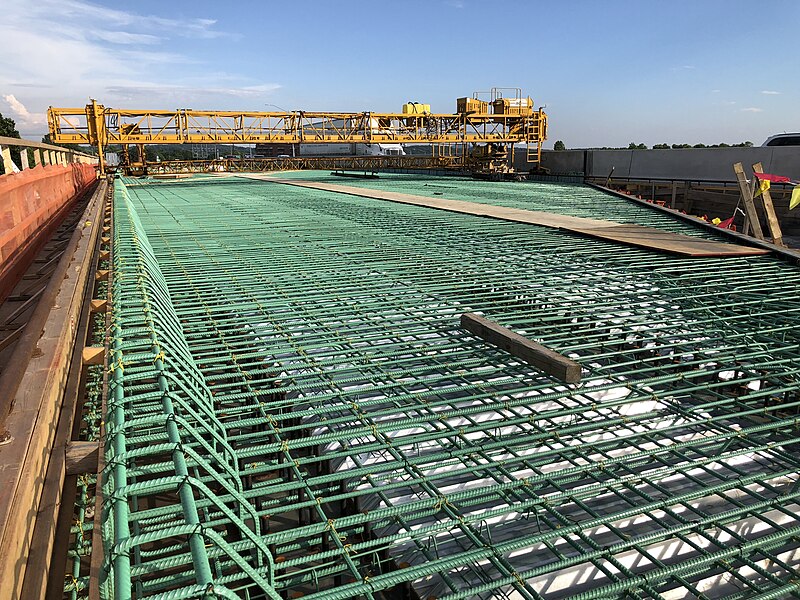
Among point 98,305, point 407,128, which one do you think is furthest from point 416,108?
point 98,305

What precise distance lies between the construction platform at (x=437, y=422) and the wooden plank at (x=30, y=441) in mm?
276

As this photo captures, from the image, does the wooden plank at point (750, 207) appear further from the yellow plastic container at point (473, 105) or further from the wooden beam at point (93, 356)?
the yellow plastic container at point (473, 105)

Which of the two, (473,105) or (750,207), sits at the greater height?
(473,105)

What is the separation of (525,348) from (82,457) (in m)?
3.32

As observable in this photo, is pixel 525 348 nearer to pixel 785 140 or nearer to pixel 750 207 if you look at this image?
pixel 750 207

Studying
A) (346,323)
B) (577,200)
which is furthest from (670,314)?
(577,200)

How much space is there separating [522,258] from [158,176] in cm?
2709

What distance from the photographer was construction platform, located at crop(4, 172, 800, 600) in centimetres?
283

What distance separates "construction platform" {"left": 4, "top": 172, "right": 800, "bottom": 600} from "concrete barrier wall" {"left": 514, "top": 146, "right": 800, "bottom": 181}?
19.1 metres

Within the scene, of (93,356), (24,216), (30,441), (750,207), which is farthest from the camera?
(750,207)

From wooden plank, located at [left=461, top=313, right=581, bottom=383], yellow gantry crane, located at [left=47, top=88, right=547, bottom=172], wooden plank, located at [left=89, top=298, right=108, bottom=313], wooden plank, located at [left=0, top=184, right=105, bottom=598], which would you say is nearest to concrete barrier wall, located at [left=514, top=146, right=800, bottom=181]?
yellow gantry crane, located at [left=47, top=88, right=547, bottom=172]

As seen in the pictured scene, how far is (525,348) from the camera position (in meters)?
4.98

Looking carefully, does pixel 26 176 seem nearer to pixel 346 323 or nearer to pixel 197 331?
pixel 197 331

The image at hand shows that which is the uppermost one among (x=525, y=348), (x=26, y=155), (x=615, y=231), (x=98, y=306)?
(x=26, y=155)
